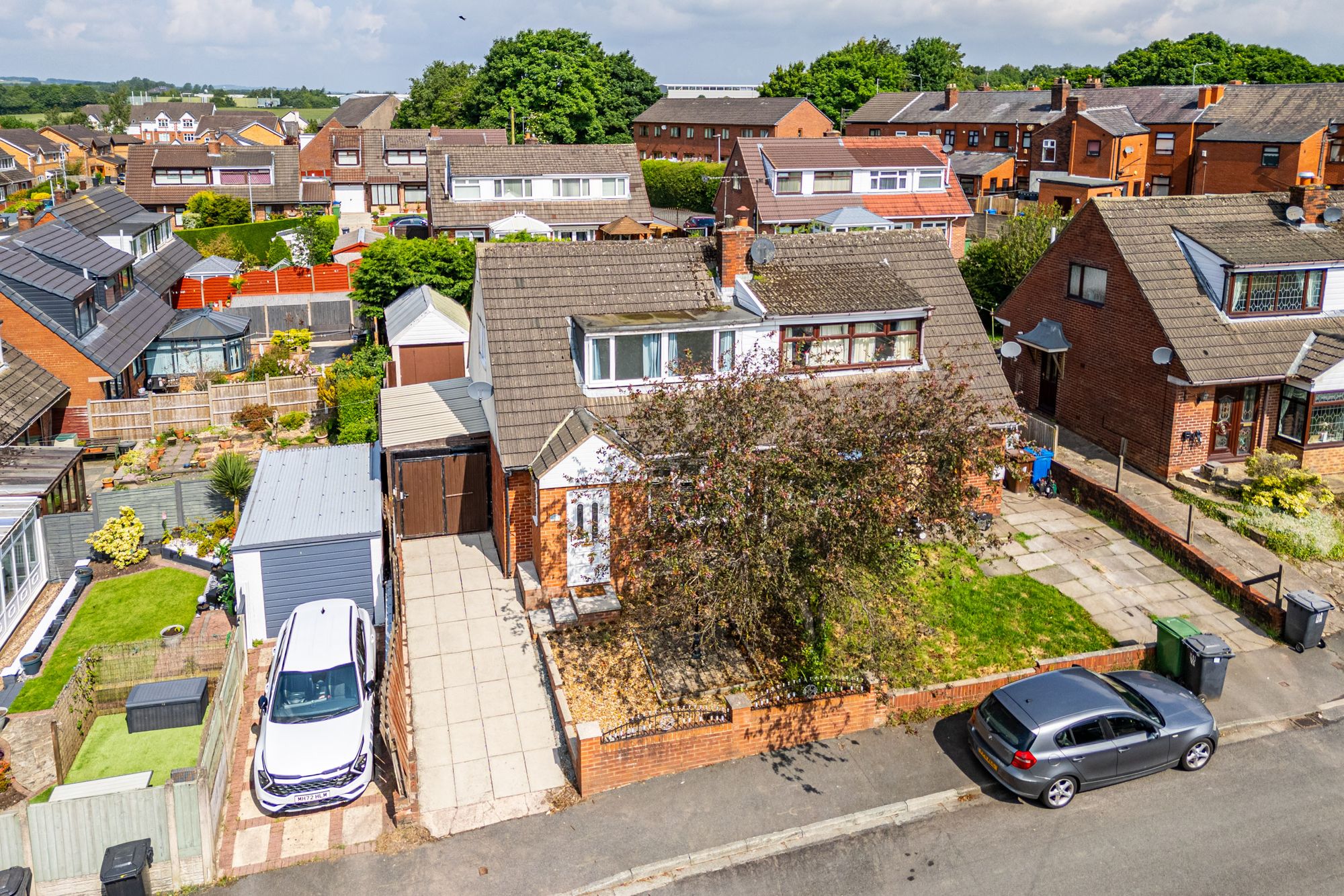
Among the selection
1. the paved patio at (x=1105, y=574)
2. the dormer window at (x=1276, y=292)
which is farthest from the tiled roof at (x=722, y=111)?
the paved patio at (x=1105, y=574)

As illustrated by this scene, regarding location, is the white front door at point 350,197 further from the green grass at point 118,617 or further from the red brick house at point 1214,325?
the red brick house at point 1214,325

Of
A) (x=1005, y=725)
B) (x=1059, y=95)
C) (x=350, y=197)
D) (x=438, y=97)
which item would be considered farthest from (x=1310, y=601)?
(x=438, y=97)

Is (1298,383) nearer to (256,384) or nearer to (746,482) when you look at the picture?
(746,482)

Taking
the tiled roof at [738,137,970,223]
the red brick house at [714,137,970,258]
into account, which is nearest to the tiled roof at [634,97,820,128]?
the tiled roof at [738,137,970,223]

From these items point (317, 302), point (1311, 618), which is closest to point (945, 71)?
point (317, 302)

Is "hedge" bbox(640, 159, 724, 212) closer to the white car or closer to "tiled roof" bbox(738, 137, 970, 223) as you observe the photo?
"tiled roof" bbox(738, 137, 970, 223)

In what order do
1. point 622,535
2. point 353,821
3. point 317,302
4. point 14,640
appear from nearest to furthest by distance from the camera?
point 353,821, point 622,535, point 14,640, point 317,302
